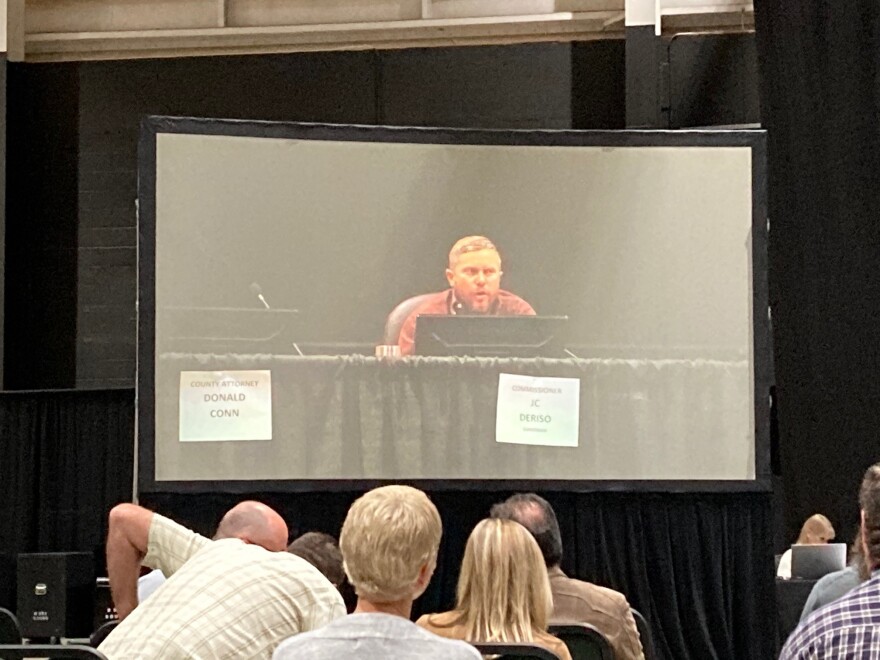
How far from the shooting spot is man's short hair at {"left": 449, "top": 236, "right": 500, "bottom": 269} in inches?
253

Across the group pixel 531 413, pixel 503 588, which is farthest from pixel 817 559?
pixel 503 588

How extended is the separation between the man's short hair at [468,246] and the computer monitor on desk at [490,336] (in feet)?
1.05

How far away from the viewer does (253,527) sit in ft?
8.63

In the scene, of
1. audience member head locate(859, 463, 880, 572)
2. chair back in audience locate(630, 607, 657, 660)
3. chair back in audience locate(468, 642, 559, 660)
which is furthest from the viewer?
chair back in audience locate(630, 607, 657, 660)

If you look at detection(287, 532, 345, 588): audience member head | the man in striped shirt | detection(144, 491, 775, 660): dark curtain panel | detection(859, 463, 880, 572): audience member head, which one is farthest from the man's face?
detection(859, 463, 880, 572): audience member head

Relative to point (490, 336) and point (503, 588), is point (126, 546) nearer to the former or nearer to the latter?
point (503, 588)

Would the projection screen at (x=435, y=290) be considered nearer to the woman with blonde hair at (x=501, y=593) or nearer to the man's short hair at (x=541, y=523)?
the man's short hair at (x=541, y=523)

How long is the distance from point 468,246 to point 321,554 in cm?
343

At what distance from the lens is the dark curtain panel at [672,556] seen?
256 inches

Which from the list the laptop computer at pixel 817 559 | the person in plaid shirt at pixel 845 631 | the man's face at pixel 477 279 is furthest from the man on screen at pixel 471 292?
the person in plaid shirt at pixel 845 631

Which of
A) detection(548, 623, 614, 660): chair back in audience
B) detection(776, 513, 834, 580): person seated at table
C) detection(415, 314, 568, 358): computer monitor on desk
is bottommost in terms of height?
detection(776, 513, 834, 580): person seated at table

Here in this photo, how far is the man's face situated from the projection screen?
0.19 feet

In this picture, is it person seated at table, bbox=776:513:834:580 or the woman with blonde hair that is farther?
person seated at table, bbox=776:513:834:580

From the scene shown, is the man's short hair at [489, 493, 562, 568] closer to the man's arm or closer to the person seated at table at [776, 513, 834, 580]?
the man's arm
